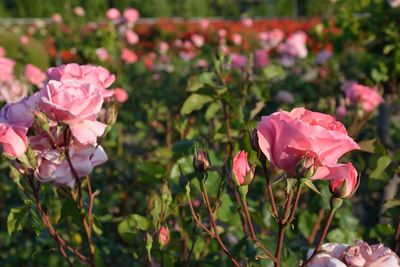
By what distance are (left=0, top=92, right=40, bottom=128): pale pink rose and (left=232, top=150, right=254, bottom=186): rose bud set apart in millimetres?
383

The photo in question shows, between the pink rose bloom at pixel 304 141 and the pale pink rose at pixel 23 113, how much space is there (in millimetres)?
435

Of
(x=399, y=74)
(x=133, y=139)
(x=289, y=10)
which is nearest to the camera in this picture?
(x=399, y=74)

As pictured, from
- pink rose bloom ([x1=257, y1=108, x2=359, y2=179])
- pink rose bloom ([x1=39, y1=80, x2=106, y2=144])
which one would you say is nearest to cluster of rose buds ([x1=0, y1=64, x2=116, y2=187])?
pink rose bloom ([x1=39, y1=80, x2=106, y2=144])

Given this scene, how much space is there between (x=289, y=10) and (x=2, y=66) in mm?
23530

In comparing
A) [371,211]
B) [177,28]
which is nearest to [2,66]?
[371,211]

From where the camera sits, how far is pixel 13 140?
89cm

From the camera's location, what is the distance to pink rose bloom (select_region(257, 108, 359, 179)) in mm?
→ 704

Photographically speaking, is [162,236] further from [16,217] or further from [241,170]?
[16,217]

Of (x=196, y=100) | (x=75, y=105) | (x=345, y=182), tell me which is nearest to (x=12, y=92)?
(x=196, y=100)

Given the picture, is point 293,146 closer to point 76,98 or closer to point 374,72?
point 76,98

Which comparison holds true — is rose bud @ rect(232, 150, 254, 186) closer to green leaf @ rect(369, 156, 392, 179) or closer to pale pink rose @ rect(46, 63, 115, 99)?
pale pink rose @ rect(46, 63, 115, 99)

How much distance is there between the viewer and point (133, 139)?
13.1ft

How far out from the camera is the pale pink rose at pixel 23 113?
0.94m

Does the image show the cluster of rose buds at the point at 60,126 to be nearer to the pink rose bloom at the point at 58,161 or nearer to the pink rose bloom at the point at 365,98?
the pink rose bloom at the point at 58,161
